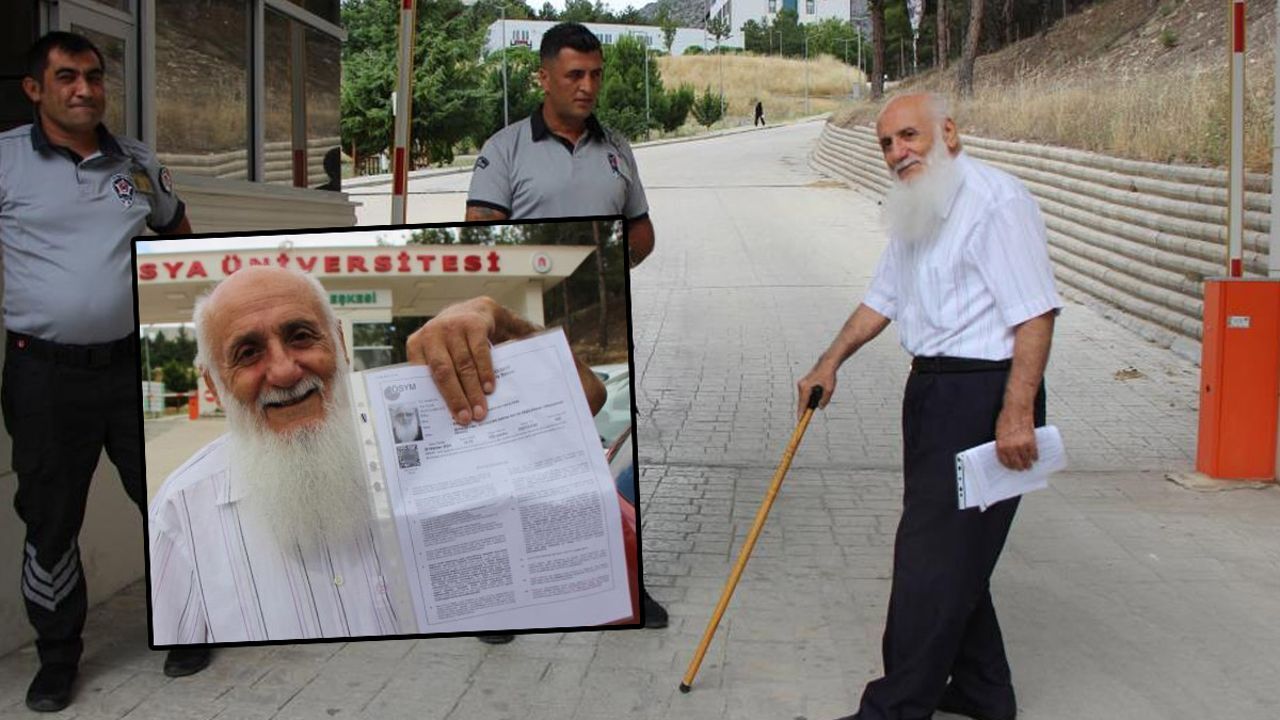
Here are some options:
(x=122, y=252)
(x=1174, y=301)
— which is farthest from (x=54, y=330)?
(x=1174, y=301)

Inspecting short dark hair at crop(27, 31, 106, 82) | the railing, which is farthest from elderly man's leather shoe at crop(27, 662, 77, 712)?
the railing

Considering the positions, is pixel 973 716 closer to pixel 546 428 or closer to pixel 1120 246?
pixel 546 428

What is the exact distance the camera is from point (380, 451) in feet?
13.0

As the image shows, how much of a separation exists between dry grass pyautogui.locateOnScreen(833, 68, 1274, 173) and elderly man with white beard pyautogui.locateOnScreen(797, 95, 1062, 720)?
6.96m

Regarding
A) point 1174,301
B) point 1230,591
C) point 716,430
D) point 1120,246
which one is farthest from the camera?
point 1120,246

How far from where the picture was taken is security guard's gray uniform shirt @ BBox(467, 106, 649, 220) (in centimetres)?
486

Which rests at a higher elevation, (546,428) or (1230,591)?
(546,428)

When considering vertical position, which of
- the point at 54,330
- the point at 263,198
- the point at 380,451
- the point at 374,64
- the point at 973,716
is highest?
the point at 374,64

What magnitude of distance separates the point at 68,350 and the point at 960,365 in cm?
275

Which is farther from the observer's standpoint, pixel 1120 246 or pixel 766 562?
pixel 1120 246

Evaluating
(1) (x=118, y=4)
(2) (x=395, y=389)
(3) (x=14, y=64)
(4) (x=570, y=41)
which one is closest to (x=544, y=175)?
(4) (x=570, y=41)

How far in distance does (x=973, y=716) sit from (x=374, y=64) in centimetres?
4377

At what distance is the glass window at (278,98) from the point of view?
8.43 m

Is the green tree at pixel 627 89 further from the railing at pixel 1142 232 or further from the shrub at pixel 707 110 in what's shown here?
the railing at pixel 1142 232
